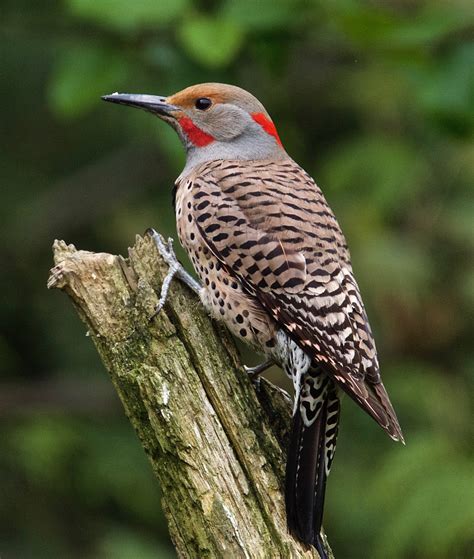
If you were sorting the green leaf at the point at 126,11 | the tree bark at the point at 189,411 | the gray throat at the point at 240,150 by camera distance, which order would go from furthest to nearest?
the gray throat at the point at 240,150, the green leaf at the point at 126,11, the tree bark at the point at 189,411

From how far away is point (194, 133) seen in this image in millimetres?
5453

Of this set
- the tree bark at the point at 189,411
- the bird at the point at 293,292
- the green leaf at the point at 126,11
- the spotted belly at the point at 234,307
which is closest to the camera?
the tree bark at the point at 189,411

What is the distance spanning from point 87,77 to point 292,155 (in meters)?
1.94

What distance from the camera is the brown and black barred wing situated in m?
4.24

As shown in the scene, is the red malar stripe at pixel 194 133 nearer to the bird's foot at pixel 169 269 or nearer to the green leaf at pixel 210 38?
the green leaf at pixel 210 38

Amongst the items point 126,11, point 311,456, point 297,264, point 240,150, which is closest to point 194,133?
point 240,150

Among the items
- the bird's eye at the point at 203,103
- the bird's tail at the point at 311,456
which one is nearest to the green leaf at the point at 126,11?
the bird's eye at the point at 203,103

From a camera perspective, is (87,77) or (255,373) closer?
(255,373)

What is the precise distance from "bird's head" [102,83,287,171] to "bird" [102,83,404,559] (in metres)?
0.15

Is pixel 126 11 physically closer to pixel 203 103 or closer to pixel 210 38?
pixel 210 38

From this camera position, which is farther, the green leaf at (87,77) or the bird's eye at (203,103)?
the green leaf at (87,77)

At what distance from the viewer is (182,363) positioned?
404 centimetres

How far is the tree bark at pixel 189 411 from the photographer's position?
382cm

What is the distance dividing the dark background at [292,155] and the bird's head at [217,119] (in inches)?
7.0
